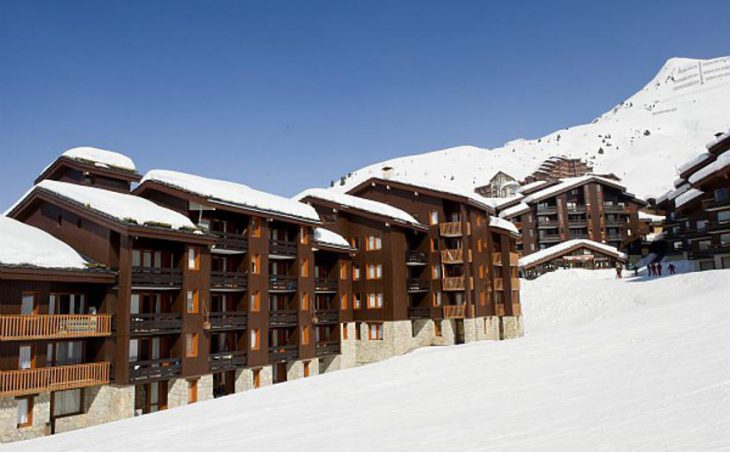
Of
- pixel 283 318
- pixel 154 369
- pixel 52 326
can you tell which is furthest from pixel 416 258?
pixel 52 326

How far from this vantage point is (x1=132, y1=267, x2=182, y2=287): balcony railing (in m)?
27.8

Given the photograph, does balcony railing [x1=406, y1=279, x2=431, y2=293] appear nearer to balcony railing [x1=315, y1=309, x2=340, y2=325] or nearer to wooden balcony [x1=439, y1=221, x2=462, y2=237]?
wooden balcony [x1=439, y1=221, x2=462, y2=237]

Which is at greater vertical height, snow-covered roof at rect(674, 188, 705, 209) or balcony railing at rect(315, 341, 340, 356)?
snow-covered roof at rect(674, 188, 705, 209)

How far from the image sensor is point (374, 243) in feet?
154

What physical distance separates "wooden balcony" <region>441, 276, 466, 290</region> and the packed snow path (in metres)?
20.1

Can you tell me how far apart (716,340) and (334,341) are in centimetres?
2817

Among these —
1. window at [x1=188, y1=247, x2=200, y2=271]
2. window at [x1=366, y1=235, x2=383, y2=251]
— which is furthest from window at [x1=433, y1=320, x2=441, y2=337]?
window at [x1=188, y1=247, x2=200, y2=271]

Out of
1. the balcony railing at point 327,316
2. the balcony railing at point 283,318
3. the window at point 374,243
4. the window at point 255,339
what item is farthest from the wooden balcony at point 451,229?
the window at point 255,339

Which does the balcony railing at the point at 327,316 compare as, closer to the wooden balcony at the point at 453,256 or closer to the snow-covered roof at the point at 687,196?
the wooden balcony at the point at 453,256

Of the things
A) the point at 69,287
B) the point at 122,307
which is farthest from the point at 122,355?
the point at 69,287

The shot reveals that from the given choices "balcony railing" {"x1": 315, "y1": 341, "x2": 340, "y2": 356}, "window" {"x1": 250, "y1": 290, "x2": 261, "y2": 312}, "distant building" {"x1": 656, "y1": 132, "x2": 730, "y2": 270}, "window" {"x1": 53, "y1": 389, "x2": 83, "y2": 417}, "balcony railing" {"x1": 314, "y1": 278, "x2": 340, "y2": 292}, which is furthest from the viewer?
"distant building" {"x1": 656, "y1": 132, "x2": 730, "y2": 270}

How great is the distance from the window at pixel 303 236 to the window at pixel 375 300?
29.7ft

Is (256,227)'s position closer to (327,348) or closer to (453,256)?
(327,348)

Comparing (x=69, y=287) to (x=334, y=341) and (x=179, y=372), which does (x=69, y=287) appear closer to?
(x=179, y=372)
